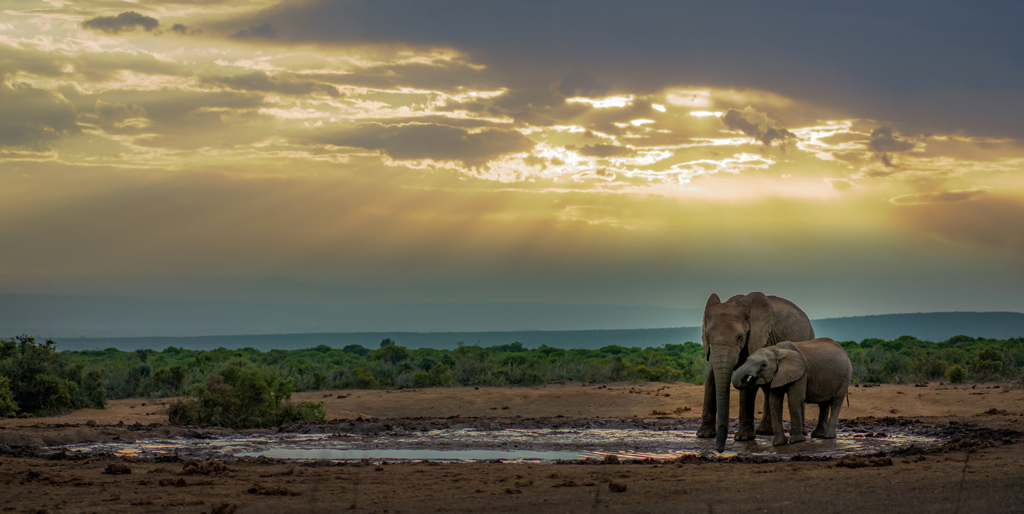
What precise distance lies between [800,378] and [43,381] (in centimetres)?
2140

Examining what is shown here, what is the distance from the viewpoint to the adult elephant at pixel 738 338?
15.9 meters

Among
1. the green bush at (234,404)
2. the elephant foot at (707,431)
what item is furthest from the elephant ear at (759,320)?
the green bush at (234,404)

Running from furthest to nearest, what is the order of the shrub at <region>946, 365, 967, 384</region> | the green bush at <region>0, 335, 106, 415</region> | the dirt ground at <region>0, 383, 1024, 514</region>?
1. the shrub at <region>946, 365, 967, 384</region>
2. the green bush at <region>0, 335, 106, 415</region>
3. the dirt ground at <region>0, 383, 1024, 514</region>

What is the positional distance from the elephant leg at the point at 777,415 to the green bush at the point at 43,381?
2015 centimetres

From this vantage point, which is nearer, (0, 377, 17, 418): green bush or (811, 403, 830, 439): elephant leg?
(811, 403, 830, 439): elephant leg

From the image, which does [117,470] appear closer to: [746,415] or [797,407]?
[746,415]

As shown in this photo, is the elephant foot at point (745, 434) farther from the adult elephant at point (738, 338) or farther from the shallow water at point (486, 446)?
the shallow water at point (486, 446)

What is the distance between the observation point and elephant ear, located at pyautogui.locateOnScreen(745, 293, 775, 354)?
55.5 feet

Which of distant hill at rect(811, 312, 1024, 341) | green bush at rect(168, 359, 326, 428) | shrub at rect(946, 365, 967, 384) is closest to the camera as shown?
green bush at rect(168, 359, 326, 428)

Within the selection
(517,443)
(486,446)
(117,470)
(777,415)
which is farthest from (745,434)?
(117,470)

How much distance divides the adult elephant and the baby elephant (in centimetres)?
38

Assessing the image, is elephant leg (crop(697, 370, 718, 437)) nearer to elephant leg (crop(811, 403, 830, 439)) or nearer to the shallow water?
the shallow water

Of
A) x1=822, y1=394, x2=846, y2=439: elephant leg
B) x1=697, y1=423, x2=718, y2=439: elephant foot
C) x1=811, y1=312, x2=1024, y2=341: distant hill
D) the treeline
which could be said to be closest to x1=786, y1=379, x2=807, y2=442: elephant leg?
x1=822, y1=394, x2=846, y2=439: elephant leg

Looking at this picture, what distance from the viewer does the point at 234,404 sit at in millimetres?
21406
